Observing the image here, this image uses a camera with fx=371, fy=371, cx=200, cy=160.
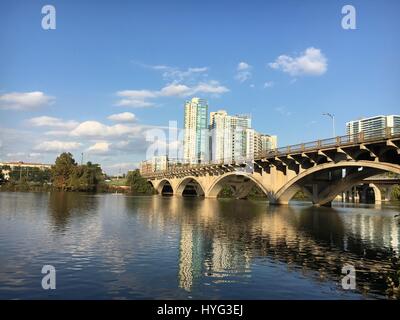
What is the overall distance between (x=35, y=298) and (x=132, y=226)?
22259mm

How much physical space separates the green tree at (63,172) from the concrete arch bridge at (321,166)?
66653 millimetres

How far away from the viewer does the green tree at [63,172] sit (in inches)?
5827

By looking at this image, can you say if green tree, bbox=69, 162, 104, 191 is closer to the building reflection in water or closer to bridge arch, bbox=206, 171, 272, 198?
bridge arch, bbox=206, 171, 272, 198

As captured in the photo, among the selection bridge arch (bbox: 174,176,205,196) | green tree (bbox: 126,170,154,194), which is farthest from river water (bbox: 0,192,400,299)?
green tree (bbox: 126,170,154,194)

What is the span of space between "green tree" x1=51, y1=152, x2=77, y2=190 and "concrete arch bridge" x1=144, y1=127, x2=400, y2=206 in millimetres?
66653

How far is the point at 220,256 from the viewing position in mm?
21922

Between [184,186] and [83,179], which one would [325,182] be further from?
[83,179]

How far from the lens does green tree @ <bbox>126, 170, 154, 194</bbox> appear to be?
607 feet

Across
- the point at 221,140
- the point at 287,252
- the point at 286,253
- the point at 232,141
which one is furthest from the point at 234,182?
the point at 286,253

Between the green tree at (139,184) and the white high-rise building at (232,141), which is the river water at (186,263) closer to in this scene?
the white high-rise building at (232,141)

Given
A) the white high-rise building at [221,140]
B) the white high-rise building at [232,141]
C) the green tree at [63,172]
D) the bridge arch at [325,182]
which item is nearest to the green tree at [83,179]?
the green tree at [63,172]

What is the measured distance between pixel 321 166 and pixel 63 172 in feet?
381

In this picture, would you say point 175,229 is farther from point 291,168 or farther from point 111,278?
point 291,168
